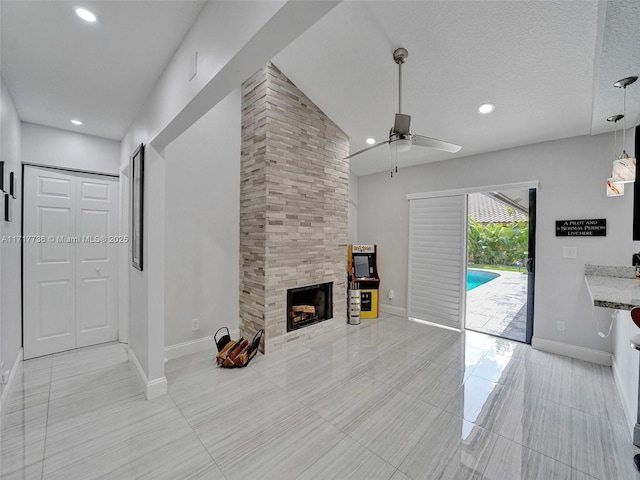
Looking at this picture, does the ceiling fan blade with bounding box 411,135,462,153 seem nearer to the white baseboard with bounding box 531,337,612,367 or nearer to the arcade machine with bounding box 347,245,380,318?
the arcade machine with bounding box 347,245,380,318

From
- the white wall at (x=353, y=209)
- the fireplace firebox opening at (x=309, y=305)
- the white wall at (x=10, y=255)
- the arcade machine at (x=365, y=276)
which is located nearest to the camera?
the white wall at (x=10, y=255)

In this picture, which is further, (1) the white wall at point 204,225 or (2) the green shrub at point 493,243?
(2) the green shrub at point 493,243

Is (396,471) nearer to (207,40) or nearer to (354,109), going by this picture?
(207,40)

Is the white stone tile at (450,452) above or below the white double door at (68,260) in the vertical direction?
below

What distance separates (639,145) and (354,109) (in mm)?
2789

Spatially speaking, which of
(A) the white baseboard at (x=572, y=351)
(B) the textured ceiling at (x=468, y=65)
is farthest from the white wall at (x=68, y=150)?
(A) the white baseboard at (x=572, y=351)

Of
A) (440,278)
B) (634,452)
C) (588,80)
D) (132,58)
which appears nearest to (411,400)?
(634,452)

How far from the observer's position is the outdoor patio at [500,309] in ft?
13.6

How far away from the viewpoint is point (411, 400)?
91.2 inches

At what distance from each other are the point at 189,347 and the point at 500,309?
5.27m

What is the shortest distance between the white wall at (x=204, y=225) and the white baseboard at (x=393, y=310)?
2.73 m

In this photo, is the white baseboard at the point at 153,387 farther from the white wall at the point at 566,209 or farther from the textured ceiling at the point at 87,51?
the white wall at the point at 566,209

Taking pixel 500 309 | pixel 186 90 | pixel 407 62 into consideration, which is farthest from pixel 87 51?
pixel 500 309

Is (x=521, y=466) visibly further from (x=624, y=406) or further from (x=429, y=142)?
(x=429, y=142)
